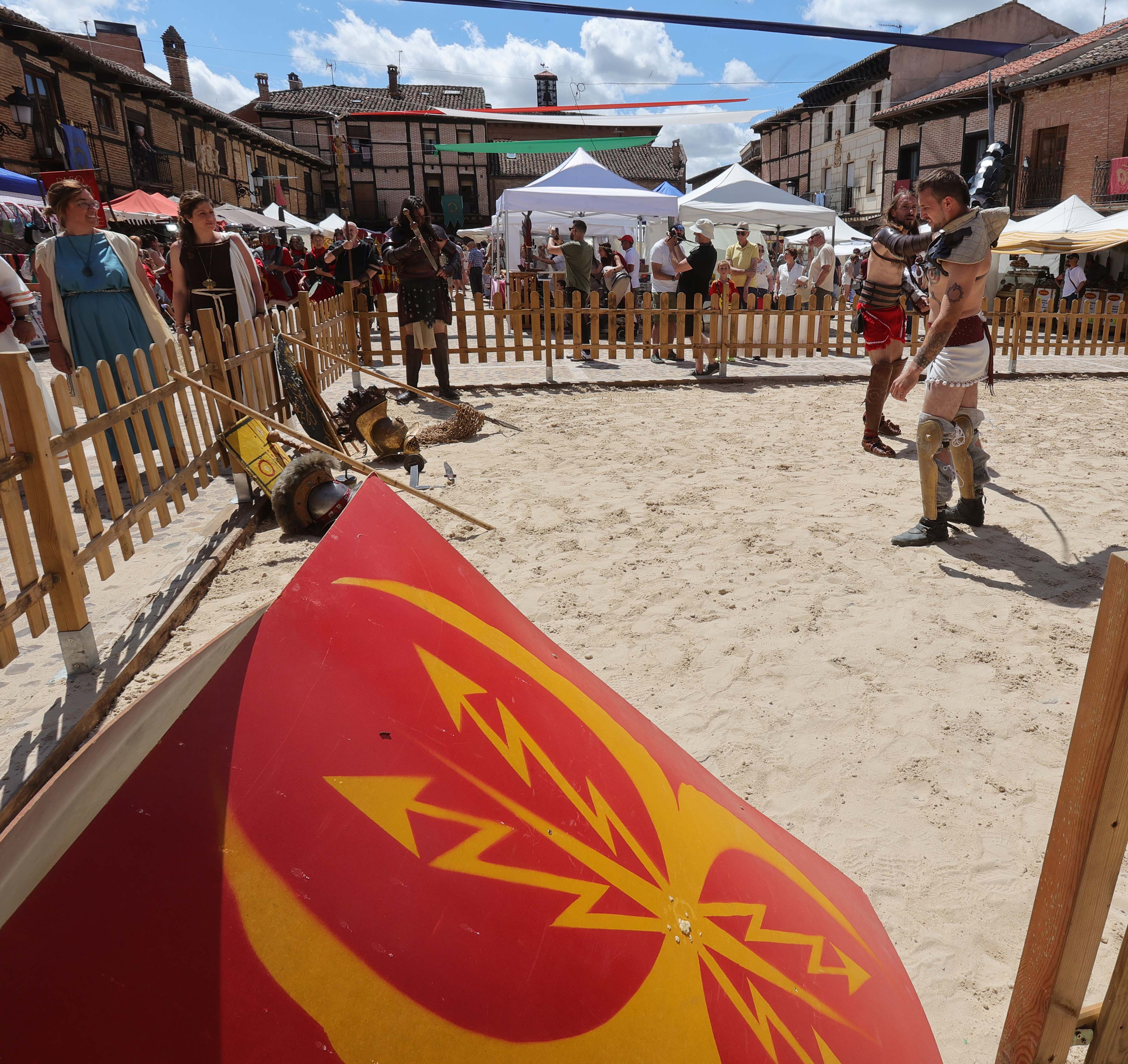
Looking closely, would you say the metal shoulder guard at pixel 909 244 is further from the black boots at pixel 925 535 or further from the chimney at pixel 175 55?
the chimney at pixel 175 55

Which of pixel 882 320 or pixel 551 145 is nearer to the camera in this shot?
pixel 882 320

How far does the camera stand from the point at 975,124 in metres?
28.7

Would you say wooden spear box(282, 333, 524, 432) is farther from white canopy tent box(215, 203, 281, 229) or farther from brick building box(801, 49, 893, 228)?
brick building box(801, 49, 893, 228)

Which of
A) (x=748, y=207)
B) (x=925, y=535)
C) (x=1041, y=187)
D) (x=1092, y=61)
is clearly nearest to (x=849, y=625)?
(x=925, y=535)

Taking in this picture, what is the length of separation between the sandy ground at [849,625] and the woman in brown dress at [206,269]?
2.01 metres

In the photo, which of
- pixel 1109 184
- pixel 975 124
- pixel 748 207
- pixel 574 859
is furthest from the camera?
pixel 975 124

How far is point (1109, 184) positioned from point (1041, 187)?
3.67m

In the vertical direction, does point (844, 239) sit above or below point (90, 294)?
above

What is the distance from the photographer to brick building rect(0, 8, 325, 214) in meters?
20.0

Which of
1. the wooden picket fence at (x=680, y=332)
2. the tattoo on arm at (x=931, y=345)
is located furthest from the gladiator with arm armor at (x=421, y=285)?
the tattoo on arm at (x=931, y=345)

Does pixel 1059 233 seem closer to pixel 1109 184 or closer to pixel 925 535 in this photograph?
pixel 1109 184

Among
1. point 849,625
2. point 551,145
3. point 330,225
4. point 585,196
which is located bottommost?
point 849,625

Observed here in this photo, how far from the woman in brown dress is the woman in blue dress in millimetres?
499

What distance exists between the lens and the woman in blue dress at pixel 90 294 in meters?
4.62
